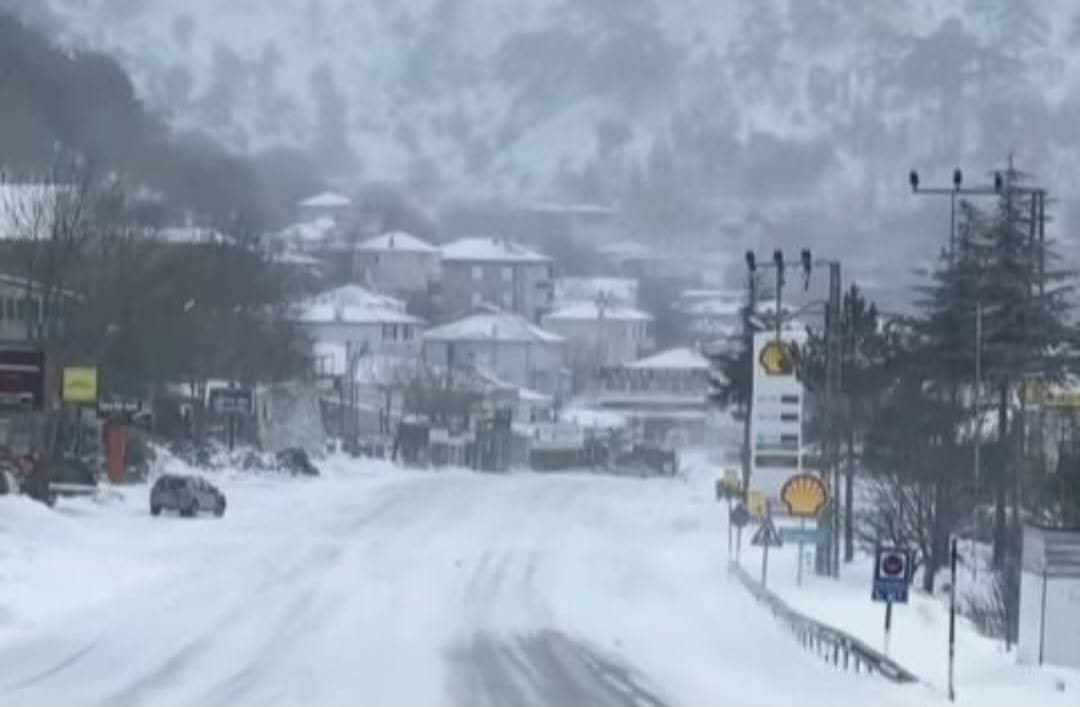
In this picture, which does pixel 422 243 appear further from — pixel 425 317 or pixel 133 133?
pixel 133 133

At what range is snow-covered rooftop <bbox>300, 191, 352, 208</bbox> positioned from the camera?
615ft

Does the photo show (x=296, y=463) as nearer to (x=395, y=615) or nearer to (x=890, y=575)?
(x=395, y=615)

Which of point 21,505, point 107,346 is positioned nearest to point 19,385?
point 21,505

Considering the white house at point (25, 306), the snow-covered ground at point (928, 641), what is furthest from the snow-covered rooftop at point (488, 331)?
the snow-covered ground at point (928, 641)

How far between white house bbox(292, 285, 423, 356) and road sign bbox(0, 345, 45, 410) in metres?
95.6

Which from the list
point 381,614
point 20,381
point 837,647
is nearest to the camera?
point 837,647

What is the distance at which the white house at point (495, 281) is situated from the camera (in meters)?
191

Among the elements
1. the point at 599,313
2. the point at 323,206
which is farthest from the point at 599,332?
the point at 323,206

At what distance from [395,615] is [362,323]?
403ft

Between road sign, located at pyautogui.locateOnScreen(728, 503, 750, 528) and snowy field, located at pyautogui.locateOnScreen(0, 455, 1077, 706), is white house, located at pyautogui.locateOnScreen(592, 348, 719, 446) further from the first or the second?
road sign, located at pyautogui.locateOnScreen(728, 503, 750, 528)

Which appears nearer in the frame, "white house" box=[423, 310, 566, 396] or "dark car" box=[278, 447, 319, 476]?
"dark car" box=[278, 447, 319, 476]

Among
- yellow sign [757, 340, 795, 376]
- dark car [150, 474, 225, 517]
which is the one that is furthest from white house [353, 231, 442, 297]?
yellow sign [757, 340, 795, 376]

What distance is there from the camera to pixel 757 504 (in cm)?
4747

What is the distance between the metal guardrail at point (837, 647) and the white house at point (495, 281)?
505 feet
